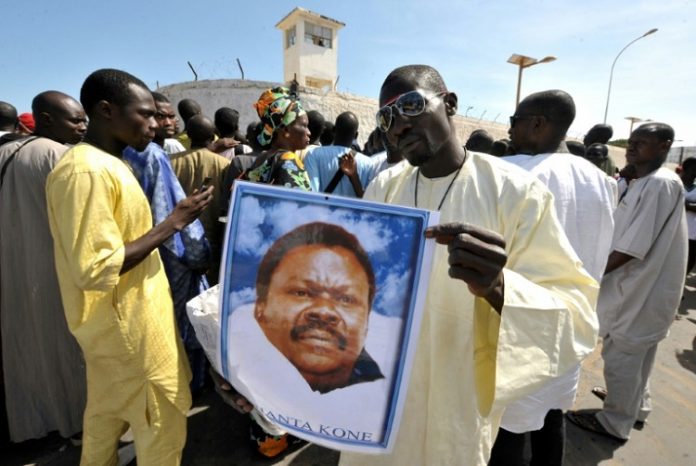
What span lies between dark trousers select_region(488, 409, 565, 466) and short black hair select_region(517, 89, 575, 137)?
1.63 metres

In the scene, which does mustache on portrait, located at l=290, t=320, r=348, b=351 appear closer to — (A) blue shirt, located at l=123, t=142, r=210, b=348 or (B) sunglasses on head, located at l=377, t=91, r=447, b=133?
(B) sunglasses on head, located at l=377, t=91, r=447, b=133

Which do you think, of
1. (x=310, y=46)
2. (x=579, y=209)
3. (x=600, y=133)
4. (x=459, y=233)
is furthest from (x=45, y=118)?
(x=310, y=46)

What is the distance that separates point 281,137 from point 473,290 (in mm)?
1941

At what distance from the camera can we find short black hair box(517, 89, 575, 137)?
2090mm

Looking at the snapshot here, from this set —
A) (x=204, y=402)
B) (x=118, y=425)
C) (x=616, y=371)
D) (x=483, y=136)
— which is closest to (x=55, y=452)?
(x=204, y=402)

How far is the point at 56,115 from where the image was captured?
2.47 meters

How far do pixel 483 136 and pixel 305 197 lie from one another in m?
3.86

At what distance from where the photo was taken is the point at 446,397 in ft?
3.76

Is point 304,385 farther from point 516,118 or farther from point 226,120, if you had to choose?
point 226,120

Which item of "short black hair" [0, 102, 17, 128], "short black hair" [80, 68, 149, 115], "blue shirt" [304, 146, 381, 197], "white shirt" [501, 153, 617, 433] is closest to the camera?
"short black hair" [80, 68, 149, 115]

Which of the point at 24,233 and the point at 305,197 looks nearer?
the point at 305,197

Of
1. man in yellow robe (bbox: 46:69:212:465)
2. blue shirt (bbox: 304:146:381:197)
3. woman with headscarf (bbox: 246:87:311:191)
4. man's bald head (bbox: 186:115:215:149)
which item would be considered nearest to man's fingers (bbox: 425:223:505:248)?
man in yellow robe (bbox: 46:69:212:465)

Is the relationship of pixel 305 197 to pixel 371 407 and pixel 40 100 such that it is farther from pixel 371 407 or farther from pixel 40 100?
pixel 40 100

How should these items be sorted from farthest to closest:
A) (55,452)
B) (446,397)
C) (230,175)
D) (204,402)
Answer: (230,175) < (204,402) < (55,452) < (446,397)
